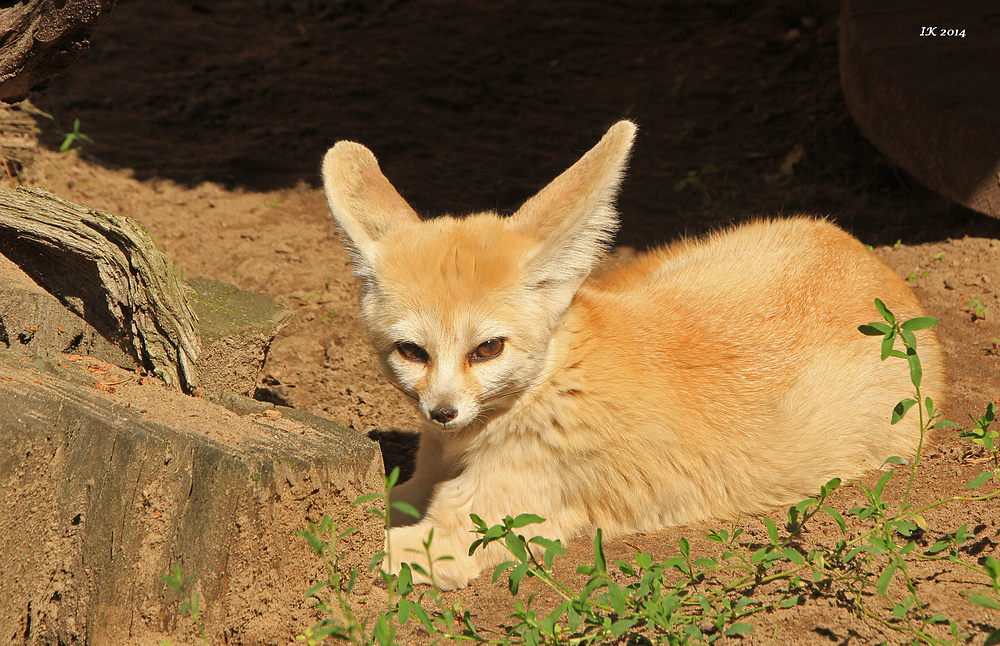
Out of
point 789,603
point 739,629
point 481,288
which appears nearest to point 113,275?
point 481,288

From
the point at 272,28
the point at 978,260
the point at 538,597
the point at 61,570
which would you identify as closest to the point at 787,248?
the point at 978,260

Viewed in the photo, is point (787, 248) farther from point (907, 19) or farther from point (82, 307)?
point (82, 307)

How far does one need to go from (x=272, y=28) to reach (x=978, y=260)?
7.24m

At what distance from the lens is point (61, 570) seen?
239 cm

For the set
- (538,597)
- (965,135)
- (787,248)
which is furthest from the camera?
(965,135)

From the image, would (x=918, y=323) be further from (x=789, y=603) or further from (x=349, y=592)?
(x=349, y=592)

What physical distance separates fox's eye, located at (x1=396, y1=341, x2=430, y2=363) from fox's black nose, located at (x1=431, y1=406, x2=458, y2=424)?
0.26 meters

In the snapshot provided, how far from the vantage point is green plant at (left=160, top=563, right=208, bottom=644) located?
2.29m

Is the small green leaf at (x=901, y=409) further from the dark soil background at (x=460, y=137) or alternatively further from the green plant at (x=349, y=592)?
the green plant at (x=349, y=592)

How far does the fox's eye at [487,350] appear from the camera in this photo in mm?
3047

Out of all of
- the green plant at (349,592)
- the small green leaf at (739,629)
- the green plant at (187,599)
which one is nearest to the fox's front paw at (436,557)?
the green plant at (349,592)

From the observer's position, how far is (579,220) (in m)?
2.99

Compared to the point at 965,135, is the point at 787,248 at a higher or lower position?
lower

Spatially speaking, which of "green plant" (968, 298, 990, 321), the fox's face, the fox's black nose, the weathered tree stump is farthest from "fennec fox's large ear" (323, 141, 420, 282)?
"green plant" (968, 298, 990, 321)
